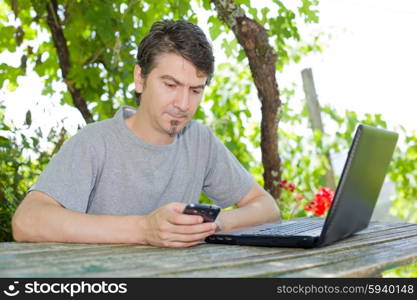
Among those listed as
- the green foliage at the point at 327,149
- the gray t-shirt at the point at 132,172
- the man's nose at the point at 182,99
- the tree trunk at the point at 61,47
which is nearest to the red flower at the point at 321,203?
the green foliage at the point at 327,149

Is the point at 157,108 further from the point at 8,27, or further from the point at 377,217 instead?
the point at 377,217

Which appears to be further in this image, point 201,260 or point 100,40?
point 100,40

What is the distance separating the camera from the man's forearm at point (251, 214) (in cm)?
187

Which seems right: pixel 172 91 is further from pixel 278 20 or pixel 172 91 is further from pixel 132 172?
pixel 278 20

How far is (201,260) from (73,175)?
26.7 inches

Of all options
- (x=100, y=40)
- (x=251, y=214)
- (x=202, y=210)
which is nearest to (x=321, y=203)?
(x=100, y=40)

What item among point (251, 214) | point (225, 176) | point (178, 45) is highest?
point (178, 45)

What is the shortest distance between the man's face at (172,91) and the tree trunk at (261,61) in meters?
1.32

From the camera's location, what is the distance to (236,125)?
4727mm

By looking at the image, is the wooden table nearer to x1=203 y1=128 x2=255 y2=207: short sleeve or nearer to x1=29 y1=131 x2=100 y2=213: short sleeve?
x1=29 y1=131 x2=100 y2=213: short sleeve

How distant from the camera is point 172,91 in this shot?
74.8 inches

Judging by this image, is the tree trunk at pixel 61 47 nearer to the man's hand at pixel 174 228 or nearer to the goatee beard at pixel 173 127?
the goatee beard at pixel 173 127

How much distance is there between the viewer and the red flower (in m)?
4.19

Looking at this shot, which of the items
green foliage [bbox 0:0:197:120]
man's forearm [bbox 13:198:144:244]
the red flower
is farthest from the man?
the red flower
